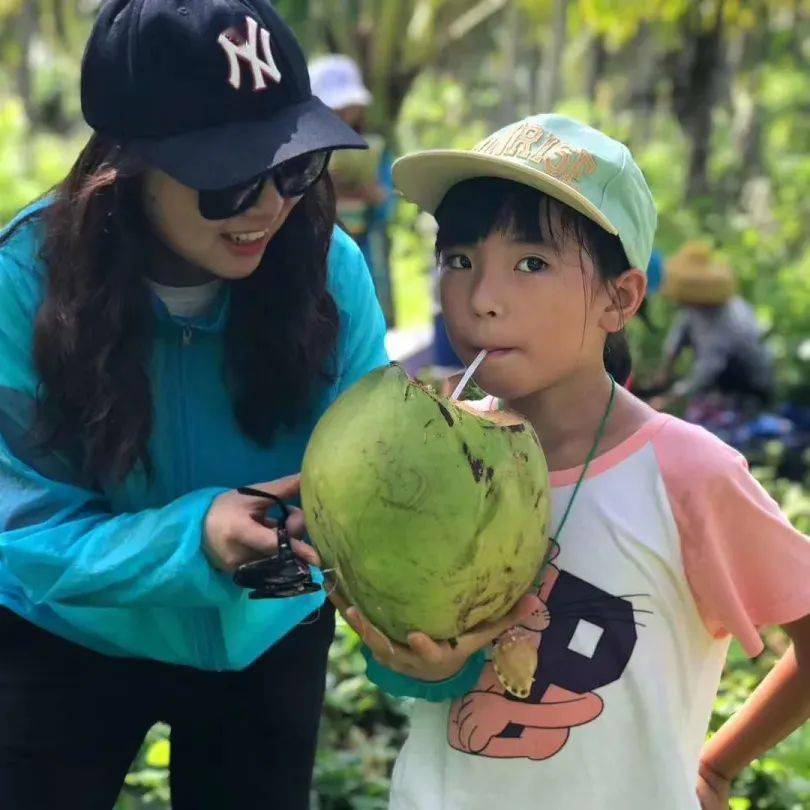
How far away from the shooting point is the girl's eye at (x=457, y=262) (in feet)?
5.32

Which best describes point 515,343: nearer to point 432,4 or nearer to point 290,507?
point 290,507

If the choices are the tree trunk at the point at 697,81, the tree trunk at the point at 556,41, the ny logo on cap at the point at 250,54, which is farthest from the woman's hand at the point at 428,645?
the tree trunk at the point at 556,41

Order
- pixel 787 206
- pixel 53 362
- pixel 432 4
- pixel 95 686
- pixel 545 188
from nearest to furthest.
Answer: pixel 545 188, pixel 53 362, pixel 95 686, pixel 432 4, pixel 787 206

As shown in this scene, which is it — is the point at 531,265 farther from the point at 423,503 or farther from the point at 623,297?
the point at 423,503

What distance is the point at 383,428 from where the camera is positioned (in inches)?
56.1

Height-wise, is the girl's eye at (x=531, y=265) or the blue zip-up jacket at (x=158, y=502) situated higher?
the girl's eye at (x=531, y=265)

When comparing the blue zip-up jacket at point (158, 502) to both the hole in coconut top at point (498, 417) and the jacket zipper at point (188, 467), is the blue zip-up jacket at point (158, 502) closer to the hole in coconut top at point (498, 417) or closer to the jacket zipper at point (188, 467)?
the jacket zipper at point (188, 467)

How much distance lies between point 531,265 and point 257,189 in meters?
0.36

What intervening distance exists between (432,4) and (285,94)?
9924mm

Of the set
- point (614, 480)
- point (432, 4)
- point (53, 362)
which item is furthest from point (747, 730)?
point (432, 4)

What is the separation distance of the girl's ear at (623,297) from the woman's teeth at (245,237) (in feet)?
1.47

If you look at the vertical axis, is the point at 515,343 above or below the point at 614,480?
above

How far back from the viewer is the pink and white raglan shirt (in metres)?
1.57

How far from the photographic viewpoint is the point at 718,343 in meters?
6.44
